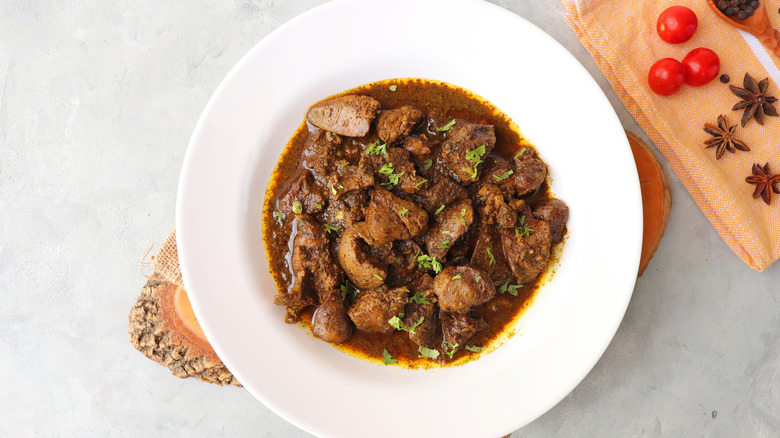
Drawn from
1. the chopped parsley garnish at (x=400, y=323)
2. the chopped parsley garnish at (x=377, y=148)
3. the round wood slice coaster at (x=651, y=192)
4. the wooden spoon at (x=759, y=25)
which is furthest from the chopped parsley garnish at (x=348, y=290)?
the wooden spoon at (x=759, y=25)

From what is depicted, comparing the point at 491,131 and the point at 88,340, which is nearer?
the point at 491,131

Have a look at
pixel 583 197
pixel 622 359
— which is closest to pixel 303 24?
pixel 583 197

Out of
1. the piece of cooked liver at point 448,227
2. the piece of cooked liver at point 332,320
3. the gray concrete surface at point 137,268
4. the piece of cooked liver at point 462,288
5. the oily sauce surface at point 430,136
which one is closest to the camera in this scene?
the piece of cooked liver at point 462,288

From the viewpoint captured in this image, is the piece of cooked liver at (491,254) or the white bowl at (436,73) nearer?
the white bowl at (436,73)

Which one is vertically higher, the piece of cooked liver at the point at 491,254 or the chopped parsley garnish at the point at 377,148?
the chopped parsley garnish at the point at 377,148

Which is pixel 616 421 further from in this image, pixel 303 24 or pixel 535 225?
pixel 303 24

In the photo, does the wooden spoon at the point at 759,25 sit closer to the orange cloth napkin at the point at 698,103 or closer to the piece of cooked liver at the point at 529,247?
the orange cloth napkin at the point at 698,103

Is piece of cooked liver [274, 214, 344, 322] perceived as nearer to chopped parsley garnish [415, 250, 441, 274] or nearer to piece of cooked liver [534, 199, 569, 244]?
chopped parsley garnish [415, 250, 441, 274]

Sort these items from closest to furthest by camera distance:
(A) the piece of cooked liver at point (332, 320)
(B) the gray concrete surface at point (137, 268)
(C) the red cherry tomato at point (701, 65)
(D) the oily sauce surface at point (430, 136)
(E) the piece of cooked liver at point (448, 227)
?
(E) the piece of cooked liver at point (448, 227) < (A) the piece of cooked liver at point (332, 320) < (C) the red cherry tomato at point (701, 65) < (D) the oily sauce surface at point (430, 136) < (B) the gray concrete surface at point (137, 268)
